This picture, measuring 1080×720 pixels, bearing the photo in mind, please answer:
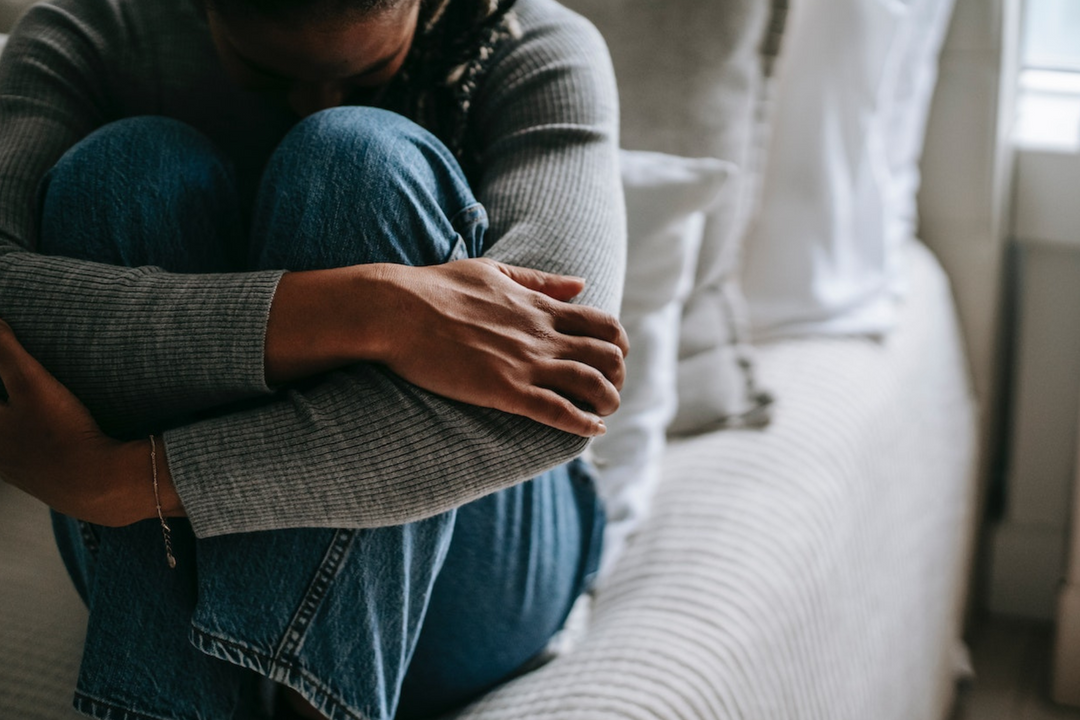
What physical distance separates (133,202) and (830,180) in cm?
78

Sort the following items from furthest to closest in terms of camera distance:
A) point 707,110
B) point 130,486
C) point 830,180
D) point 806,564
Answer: point 830,180
point 707,110
point 806,564
point 130,486

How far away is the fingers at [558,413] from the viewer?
587 millimetres

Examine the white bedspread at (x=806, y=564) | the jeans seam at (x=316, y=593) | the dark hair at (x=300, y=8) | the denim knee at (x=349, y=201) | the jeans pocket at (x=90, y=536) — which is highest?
the dark hair at (x=300, y=8)

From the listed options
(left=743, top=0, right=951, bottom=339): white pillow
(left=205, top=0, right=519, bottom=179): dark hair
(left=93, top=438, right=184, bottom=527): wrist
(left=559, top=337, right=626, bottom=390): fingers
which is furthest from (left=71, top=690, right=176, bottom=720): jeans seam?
(left=743, top=0, right=951, bottom=339): white pillow

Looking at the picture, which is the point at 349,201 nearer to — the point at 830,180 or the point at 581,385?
the point at 581,385

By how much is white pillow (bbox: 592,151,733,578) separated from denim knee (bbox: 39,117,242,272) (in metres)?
0.41

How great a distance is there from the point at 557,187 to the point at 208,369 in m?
0.25

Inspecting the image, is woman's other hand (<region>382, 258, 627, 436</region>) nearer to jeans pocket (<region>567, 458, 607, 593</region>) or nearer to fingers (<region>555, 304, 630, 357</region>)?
fingers (<region>555, 304, 630, 357</region>)

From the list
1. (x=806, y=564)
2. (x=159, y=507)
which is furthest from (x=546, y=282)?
(x=806, y=564)

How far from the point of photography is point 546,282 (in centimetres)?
62

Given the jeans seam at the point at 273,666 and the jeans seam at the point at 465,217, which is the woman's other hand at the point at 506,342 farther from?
the jeans seam at the point at 273,666

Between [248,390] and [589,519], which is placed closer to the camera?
[248,390]

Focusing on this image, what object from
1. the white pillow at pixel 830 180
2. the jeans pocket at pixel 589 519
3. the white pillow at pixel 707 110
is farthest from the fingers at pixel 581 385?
the white pillow at pixel 830 180

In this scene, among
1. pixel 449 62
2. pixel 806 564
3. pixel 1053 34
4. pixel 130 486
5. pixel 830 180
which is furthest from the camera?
pixel 1053 34
